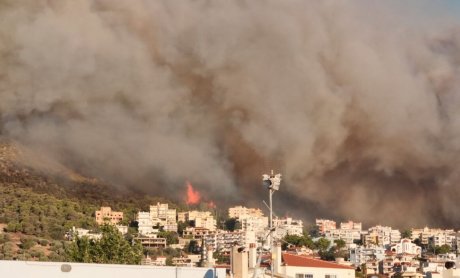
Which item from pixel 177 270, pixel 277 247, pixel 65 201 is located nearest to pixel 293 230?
pixel 65 201

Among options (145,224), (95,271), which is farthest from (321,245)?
(95,271)

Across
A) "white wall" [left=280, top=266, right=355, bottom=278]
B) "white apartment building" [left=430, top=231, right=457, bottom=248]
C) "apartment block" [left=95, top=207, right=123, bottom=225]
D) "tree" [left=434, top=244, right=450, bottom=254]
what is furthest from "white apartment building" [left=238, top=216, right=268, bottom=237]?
"white wall" [left=280, top=266, right=355, bottom=278]

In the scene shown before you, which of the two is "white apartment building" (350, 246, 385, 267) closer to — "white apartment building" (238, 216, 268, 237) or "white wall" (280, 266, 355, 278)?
"white apartment building" (238, 216, 268, 237)

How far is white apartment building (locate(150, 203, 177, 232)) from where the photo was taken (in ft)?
229

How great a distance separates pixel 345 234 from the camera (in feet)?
259

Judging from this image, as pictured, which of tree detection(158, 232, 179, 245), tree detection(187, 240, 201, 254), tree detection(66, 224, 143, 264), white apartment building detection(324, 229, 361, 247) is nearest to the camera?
tree detection(66, 224, 143, 264)

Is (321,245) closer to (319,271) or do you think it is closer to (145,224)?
(145,224)

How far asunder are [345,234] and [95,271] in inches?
2665

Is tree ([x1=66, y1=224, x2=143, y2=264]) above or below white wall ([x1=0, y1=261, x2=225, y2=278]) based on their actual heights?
above

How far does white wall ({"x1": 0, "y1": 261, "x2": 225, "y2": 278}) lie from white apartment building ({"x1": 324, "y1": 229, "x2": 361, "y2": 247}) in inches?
2417

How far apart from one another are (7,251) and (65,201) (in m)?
21.5

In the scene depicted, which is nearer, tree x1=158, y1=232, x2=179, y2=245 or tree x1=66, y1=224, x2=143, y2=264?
tree x1=66, y1=224, x2=143, y2=264

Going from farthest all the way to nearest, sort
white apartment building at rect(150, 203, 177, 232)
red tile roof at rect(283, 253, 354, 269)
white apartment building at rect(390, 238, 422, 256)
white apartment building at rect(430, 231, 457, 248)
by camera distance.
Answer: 1. white apartment building at rect(430, 231, 457, 248)
2. white apartment building at rect(150, 203, 177, 232)
3. white apartment building at rect(390, 238, 422, 256)
4. red tile roof at rect(283, 253, 354, 269)

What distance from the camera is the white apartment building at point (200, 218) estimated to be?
236 feet
